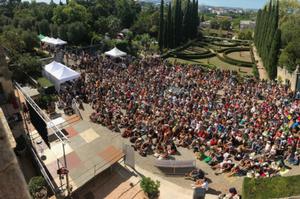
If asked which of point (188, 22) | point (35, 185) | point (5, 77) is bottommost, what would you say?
point (35, 185)

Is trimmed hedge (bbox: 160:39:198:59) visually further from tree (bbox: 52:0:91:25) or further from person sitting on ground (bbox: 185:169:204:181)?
person sitting on ground (bbox: 185:169:204:181)

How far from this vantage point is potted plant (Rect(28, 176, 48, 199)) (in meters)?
10.0

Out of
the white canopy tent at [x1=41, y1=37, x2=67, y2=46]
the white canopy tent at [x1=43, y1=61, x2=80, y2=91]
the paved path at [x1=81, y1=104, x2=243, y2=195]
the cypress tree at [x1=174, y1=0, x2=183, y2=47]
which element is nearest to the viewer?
the paved path at [x1=81, y1=104, x2=243, y2=195]

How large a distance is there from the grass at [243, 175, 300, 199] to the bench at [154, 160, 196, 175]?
3.15 metres

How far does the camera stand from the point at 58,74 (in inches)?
877

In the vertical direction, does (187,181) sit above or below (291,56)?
below

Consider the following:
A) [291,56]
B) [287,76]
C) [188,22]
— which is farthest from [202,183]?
[188,22]

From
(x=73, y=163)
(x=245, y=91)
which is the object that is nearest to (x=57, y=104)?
(x=73, y=163)

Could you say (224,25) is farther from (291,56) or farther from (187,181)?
(187,181)

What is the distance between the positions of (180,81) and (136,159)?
11627mm

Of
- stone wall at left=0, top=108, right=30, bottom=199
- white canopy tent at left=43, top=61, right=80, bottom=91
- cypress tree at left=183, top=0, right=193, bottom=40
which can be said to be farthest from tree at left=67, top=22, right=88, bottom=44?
stone wall at left=0, top=108, right=30, bottom=199

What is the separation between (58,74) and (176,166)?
14.1 metres

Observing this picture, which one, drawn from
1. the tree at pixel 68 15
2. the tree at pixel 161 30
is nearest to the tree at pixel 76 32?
the tree at pixel 68 15

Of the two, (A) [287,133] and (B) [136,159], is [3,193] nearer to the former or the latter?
(B) [136,159]
